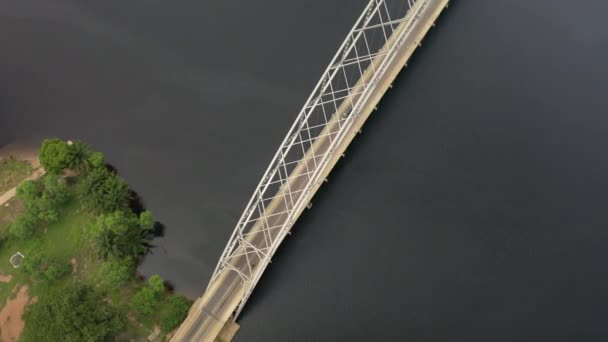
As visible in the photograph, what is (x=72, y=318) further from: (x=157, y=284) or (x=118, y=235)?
(x=118, y=235)

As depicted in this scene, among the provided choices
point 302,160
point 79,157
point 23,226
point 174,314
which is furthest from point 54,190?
point 302,160

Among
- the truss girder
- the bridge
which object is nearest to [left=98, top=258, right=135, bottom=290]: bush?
the bridge

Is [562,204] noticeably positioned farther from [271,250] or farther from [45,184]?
[45,184]

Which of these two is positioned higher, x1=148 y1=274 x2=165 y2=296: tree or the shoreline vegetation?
the shoreline vegetation

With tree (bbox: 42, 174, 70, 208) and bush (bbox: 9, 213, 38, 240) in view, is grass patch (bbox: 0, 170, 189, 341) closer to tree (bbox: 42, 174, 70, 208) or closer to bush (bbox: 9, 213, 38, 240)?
bush (bbox: 9, 213, 38, 240)

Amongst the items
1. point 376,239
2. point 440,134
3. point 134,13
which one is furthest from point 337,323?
point 134,13

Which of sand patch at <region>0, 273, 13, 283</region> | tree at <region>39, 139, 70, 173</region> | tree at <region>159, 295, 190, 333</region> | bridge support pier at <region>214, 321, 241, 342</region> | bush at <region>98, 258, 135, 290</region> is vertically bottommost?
bridge support pier at <region>214, 321, 241, 342</region>

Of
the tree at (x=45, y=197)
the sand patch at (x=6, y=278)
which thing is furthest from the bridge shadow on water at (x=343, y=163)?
the sand patch at (x=6, y=278)

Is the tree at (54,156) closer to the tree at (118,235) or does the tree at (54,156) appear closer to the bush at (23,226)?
the bush at (23,226)
